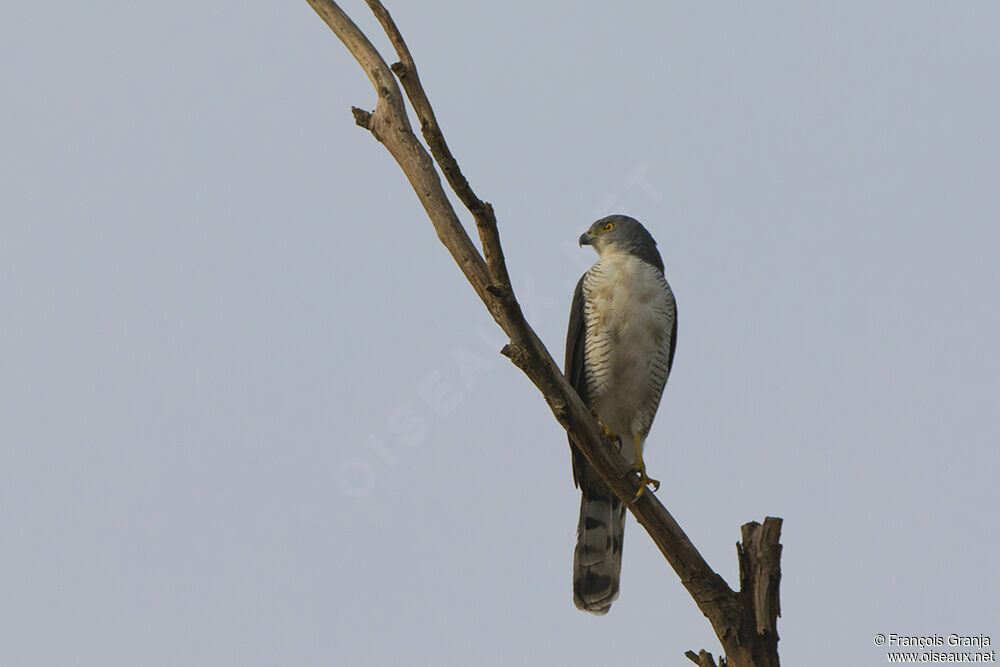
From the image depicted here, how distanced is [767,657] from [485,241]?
241 cm

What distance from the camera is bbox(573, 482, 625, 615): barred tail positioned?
5.77 metres

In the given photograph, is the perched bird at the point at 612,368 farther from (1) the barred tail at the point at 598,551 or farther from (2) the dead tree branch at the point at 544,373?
(2) the dead tree branch at the point at 544,373

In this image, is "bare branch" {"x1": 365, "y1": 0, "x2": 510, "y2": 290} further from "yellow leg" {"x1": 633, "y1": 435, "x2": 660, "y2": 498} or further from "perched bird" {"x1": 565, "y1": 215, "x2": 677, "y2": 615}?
"perched bird" {"x1": 565, "y1": 215, "x2": 677, "y2": 615}

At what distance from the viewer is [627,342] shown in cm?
601

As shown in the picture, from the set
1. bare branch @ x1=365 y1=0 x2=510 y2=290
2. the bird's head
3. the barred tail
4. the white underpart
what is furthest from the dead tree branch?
the bird's head

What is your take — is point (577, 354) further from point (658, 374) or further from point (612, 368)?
point (658, 374)

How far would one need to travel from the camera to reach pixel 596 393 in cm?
610

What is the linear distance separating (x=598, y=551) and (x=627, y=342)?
135cm

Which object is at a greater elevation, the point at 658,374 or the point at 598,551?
the point at 658,374

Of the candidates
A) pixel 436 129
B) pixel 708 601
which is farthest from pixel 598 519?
pixel 436 129

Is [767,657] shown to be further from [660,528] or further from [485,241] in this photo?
[485,241]

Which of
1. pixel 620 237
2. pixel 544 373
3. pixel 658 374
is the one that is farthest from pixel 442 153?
pixel 620 237

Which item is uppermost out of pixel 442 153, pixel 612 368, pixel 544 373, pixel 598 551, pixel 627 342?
pixel 627 342

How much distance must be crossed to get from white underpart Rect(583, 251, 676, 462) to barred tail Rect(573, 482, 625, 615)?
511mm
